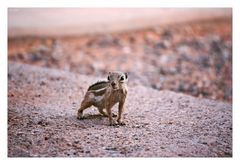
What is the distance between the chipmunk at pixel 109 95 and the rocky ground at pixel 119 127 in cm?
11

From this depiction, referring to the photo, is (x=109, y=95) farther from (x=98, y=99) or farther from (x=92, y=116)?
(x=92, y=116)

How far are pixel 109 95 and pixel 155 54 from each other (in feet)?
7.80

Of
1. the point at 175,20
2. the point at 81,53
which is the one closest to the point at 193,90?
the point at 175,20

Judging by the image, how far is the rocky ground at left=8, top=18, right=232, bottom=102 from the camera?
18.6 ft

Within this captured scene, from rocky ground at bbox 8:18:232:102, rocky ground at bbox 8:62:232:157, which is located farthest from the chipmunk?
rocky ground at bbox 8:18:232:102

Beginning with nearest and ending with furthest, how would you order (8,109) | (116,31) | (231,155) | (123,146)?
(123,146) < (231,155) < (8,109) < (116,31)

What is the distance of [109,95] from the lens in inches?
150

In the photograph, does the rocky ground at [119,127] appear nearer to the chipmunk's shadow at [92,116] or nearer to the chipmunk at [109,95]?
the chipmunk's shadow at [92,116]

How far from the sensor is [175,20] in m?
6.16

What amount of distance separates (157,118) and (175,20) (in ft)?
7.66

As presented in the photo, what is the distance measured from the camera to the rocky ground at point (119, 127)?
3709mm

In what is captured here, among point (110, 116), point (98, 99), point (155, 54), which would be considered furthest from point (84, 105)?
point (155, 54)

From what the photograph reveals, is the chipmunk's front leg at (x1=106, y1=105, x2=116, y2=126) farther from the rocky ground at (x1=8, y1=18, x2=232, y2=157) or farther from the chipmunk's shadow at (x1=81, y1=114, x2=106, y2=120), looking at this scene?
the chipmunk's shadow at (x1=81, y1=114, x2=106, y2=120)
